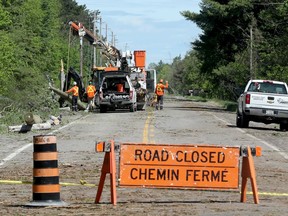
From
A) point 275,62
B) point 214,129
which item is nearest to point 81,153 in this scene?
point 214,129

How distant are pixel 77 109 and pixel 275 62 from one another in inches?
629

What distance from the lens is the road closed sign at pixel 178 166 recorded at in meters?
12.7

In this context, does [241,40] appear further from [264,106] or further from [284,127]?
[264,106]

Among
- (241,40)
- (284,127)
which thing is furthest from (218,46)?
(284,127)

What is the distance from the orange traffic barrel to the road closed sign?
1018mm

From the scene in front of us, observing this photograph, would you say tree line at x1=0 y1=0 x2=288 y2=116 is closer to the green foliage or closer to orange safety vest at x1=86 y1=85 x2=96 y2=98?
the green foliage

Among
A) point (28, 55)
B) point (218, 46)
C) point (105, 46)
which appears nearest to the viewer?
point (105, 46)

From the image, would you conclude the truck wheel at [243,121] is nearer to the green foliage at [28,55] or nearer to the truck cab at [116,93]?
the green foliage at [28,55]

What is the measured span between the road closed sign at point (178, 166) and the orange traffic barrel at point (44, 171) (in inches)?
40.1

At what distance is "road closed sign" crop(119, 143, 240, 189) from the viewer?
501 inches

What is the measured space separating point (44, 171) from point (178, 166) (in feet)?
6.17

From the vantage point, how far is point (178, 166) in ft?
41.8

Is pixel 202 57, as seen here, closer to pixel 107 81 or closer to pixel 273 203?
pixel 107 81

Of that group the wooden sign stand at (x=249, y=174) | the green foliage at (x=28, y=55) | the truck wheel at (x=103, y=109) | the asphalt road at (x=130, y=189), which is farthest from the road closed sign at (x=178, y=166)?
the truck wheel at (x=103, y=109)
